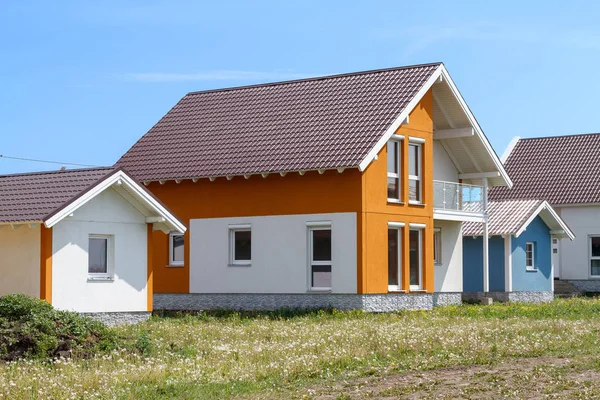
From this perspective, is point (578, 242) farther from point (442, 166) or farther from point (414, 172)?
point (414, 172)

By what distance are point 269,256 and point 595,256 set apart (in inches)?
842

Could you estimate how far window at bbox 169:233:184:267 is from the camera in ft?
108

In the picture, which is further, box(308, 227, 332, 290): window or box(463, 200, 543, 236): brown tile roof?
box(463, 200, 543, 236): brown tile roof

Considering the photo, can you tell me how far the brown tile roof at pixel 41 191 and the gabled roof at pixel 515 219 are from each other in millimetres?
17935

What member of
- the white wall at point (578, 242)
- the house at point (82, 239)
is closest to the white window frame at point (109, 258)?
the house at point (82, 239)

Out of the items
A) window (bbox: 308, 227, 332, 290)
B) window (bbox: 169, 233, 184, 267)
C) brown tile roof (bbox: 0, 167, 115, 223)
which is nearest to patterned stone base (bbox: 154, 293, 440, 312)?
window (bbox: 308, 227, 332, 290)

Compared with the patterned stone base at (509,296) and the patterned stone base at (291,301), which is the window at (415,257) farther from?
the patterned stone base at (509,296)

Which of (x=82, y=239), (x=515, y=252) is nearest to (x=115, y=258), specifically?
(x=82, y=239)

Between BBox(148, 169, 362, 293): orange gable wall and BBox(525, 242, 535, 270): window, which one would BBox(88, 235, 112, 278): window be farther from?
BBox(525, 242, 535, 270): window

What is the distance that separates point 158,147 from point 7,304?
1582 centimetres

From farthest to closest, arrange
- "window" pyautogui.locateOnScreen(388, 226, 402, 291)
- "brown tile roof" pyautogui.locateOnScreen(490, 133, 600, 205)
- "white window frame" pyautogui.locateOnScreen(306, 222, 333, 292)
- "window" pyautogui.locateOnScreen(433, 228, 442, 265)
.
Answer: "brown tile roof" pyautogui.locateOnScreen(490, 133, 600, 205), "window" pyautogui.locateOnScreen(433, 228, 442, 265), "window" pyautogui.locateOnScreen(388, 226, 402, 291), "white window frame" pyautogui.locateOnScreen(306, 222, 333, 292)

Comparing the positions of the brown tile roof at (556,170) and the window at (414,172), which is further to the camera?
the brown tile roof at (556,170)

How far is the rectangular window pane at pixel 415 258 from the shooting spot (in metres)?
32.1

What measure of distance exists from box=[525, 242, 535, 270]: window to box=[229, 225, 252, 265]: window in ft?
46.8
